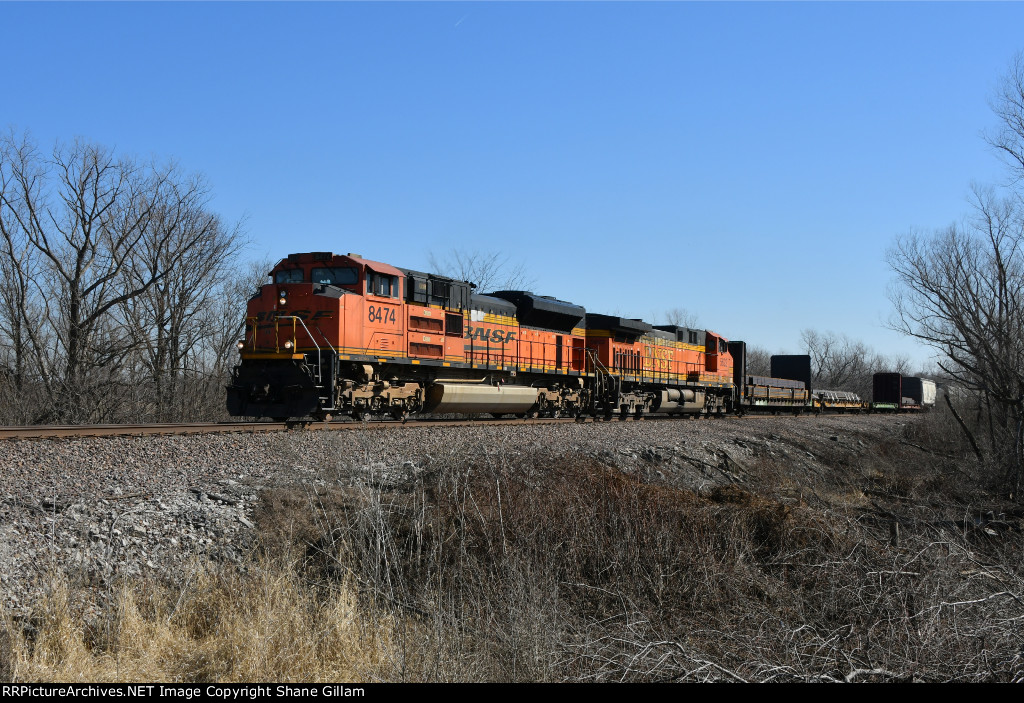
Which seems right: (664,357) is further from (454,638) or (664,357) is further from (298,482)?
(454,638)

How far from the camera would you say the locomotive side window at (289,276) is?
1531cm

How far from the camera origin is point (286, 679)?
527cm

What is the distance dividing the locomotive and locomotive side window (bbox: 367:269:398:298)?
0.08 ft

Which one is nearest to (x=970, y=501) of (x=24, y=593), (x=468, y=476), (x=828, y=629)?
(x=828, y=629)

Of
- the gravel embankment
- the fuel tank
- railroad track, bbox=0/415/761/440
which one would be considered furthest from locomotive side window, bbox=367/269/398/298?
the gravel embankment

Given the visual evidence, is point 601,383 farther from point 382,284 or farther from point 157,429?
point 157,429

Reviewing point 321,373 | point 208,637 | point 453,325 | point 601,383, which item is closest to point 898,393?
point 601,383

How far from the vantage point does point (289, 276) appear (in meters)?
15.4

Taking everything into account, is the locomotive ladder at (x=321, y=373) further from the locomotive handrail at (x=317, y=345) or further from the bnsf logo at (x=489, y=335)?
the bnsf logo at (x=489, y=335)

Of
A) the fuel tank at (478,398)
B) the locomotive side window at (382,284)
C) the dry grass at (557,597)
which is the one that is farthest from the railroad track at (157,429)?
the dry grass at (557,597)

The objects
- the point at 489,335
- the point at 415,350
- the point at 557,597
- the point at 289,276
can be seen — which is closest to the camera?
the point at 557,597

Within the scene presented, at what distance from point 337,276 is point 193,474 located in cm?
713

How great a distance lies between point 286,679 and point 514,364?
1407 centimetres

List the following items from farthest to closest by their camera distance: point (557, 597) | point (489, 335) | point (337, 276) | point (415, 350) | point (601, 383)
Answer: point (601, 383) → point (489, 335) → point (415, 350) → point (337, 276) → point (557, 597)
